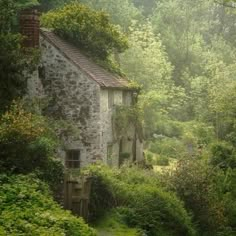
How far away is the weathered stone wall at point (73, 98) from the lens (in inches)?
1114

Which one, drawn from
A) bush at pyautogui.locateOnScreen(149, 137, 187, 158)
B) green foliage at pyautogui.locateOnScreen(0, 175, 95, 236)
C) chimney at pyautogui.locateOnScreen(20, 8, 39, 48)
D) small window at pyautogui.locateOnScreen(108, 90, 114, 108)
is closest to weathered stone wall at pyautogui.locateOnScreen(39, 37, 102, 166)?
chimney at pyautogui.locateOnScreen(20, 8, 39, 48)

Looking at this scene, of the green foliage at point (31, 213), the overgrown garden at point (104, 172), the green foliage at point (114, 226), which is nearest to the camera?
the green foliage at point (31, 213)

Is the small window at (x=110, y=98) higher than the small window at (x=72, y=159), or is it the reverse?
the small window at (x=110, y=98)

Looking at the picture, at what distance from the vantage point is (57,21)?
31.6 meters

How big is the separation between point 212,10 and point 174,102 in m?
25.2

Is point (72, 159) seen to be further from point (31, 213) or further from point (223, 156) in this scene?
point (31, 213)

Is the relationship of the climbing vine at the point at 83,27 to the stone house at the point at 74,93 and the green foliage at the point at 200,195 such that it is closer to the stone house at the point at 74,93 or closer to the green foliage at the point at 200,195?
the stone house at the point at 74,93

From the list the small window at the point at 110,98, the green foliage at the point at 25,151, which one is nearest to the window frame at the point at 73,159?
the small window at the point at 110,98

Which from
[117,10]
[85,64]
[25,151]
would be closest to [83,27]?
[85,64]

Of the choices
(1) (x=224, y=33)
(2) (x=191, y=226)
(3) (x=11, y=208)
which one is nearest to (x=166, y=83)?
(1) (x=224, y=33)

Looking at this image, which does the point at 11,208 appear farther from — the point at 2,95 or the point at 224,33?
the point at 224,33

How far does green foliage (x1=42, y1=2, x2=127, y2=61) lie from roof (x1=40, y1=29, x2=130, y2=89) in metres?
0.63

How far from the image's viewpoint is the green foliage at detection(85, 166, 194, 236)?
2012 centimetres

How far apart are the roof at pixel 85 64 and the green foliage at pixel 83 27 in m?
0.63
